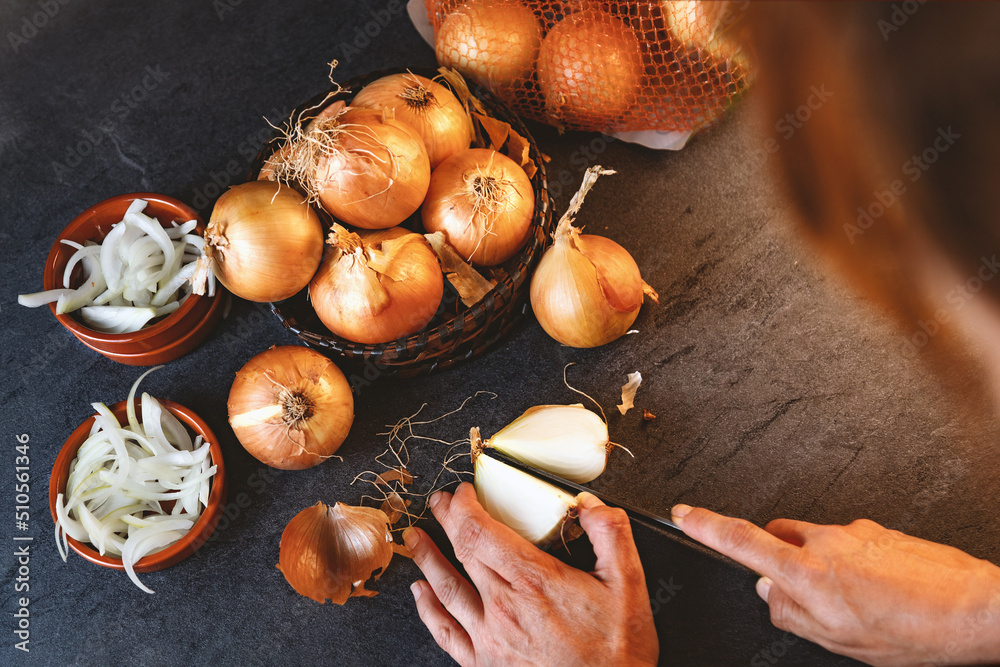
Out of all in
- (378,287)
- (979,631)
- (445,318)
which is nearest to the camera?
(979,631)

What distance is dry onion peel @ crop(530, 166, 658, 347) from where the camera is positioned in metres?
0.96

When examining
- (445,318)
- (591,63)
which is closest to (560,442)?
(445,318)

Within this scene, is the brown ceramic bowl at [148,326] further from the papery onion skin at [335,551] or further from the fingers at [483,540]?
the fingers at [483,540]

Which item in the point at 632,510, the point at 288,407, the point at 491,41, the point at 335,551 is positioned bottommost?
the point at 335,551

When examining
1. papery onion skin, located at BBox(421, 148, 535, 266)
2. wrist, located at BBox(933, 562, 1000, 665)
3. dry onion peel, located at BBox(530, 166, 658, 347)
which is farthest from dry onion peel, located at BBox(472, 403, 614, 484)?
wrist, located at BBox(933, 562, 1000, 665)

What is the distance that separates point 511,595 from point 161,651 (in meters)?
0.55

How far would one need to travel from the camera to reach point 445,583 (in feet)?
3.07

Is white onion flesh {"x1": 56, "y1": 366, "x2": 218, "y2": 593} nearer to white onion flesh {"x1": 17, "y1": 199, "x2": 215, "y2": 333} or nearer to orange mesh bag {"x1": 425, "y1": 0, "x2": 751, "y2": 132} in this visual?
white onion flesh {"x1": 17, "y1": 199, "x2": 215, "y2": 333}

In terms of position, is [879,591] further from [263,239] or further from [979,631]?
[263,239]

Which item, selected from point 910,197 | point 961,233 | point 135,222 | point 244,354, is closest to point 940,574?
point 961,233

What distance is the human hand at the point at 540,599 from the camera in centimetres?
85

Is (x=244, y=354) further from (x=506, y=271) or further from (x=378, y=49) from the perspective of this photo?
(x=378, y=49)

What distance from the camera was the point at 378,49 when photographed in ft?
4.29

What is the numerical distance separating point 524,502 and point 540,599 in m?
0.13
